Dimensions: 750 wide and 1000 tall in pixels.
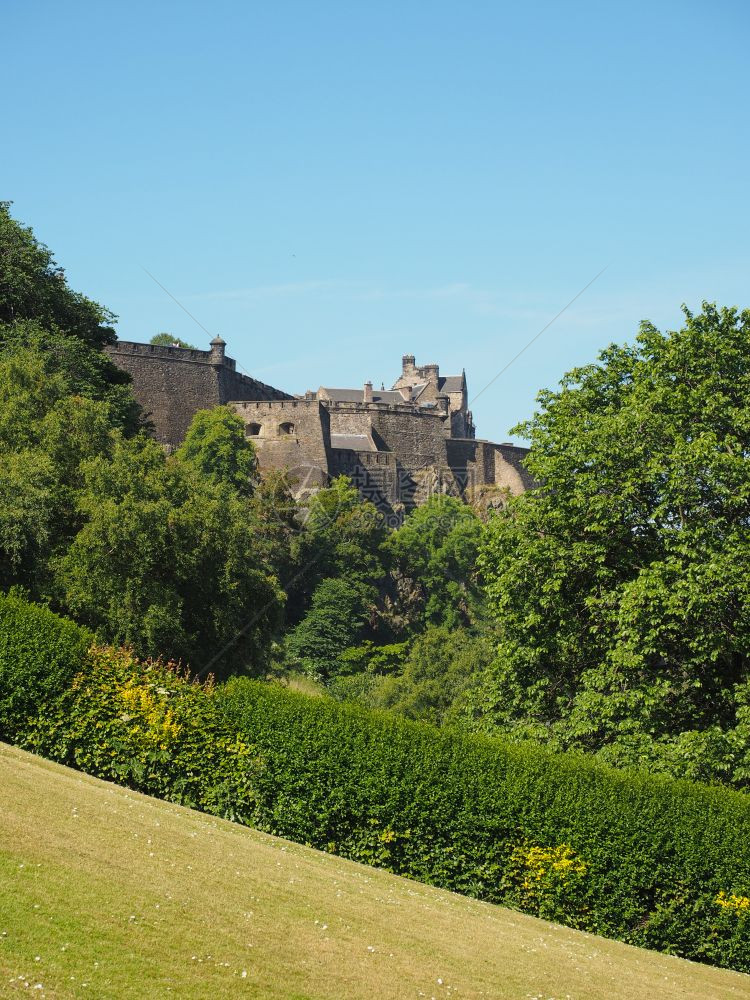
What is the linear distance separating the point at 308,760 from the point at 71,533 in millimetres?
14851

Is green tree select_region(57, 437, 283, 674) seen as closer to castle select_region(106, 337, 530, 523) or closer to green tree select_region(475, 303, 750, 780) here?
green tree select_region(475, 303, 750, 780)

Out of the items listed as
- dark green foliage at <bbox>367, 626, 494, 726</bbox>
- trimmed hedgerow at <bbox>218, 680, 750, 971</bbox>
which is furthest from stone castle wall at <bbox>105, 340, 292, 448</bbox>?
trimmed hedgerow at <bbox>218, 680, 750, 971</bbox>

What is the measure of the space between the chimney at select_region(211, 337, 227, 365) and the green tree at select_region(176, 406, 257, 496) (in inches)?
Result: 412

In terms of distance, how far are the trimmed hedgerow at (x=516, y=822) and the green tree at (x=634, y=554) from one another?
334cm

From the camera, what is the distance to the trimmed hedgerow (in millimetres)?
17922

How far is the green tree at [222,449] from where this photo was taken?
69625 millimetres

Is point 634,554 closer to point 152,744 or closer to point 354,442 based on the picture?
point 152,744

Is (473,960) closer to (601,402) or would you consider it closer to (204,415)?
(601,402)

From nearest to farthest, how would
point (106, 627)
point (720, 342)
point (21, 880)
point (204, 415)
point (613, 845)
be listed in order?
point (21, 880) → point (613, 845) → point (720, 342) → point (106, 627) → point (204, 415)

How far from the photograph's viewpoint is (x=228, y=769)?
19.7 meters

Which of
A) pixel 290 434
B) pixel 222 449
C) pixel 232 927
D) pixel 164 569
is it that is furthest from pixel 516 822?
pixel 290 434

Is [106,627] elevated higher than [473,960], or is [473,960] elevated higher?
[106,627]

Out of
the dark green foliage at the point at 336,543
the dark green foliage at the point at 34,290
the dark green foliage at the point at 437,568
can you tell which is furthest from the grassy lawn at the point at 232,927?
the dark green foliage at the point at 437,568

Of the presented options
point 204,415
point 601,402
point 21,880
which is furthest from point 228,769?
point 204,415
